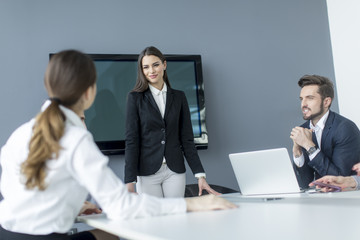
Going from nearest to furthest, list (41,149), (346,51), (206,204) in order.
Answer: (41,149) → (206,204) → (346,51)

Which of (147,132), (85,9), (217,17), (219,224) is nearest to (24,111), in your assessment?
(85,9)

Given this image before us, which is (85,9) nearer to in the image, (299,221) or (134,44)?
(134,44)

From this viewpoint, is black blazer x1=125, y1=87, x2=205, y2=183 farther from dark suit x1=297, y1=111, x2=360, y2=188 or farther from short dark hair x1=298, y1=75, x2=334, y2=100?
short dark hair x1=298, y1=75, x2=334, y2=100

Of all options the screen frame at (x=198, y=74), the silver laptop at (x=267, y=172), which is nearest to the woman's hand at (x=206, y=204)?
the silver laptop at (x=267, y=172)

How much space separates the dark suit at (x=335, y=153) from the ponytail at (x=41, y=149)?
5.64 feet

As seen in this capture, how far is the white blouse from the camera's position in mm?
1262

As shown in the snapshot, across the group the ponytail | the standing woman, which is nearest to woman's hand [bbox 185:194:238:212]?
the ponytail

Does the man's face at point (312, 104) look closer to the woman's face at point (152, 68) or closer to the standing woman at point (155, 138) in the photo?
the standing woman at point (155, 138)

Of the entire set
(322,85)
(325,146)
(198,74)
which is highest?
(198,74)

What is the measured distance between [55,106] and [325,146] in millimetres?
1904

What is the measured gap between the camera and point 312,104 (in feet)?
9.66

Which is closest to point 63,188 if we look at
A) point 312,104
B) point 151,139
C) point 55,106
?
point 55,106

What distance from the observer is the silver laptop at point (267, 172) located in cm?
190

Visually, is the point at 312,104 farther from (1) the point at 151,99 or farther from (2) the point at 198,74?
(2) the point at 198,74
